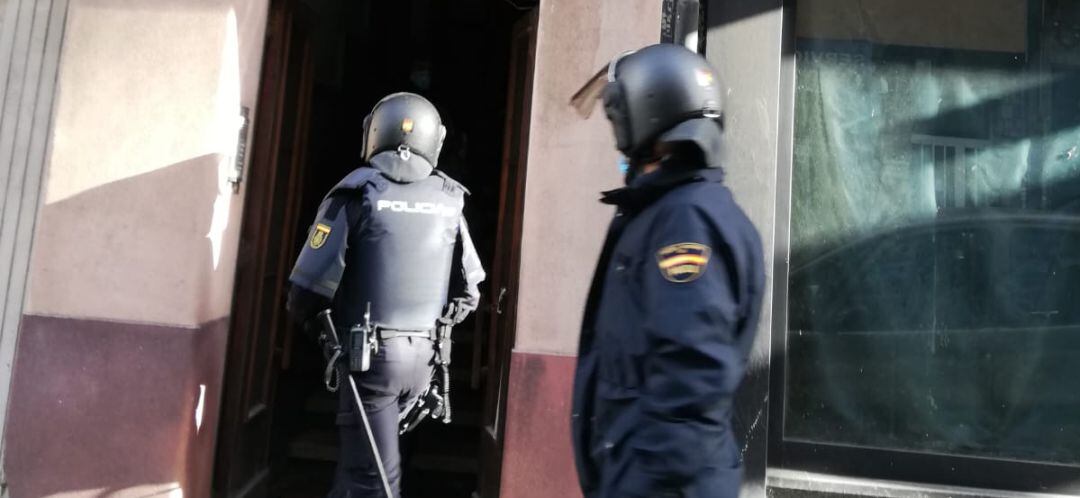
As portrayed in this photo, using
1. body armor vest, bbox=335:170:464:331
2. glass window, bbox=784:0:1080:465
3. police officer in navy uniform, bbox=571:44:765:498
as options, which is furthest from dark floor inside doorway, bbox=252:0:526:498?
police officer in navy uniform, bbox=571:44:765:498

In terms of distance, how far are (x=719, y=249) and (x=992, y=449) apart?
2.64 meters

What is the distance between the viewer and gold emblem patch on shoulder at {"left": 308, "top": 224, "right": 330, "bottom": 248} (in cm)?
320

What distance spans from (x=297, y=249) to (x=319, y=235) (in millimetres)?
2116

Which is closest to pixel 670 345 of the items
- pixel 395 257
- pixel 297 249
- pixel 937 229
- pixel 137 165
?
pixel 395 257

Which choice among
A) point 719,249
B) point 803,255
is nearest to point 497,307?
point 803,255

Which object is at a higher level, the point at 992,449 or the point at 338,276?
the point at 338,276

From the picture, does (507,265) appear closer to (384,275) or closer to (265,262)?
(384,275)

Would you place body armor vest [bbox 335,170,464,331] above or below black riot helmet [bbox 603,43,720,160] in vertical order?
below

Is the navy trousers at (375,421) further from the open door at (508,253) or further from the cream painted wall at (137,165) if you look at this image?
the cream painted wall at (137,165)

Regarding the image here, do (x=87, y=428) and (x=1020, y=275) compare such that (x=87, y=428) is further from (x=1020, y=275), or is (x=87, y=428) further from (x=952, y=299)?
(x=1020, y=275)

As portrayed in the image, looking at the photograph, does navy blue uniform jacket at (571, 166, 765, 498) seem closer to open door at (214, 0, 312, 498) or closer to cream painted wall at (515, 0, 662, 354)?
cream painted wall at (515, 0, 662, 354)

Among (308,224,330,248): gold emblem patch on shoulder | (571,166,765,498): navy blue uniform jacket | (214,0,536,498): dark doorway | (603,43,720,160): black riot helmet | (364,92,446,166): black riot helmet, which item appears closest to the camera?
(571,166,765,498): navy blue uniform jacket

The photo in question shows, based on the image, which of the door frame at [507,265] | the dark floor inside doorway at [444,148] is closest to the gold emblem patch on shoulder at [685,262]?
the door frame at [507,265]

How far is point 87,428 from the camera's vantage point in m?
3.50
